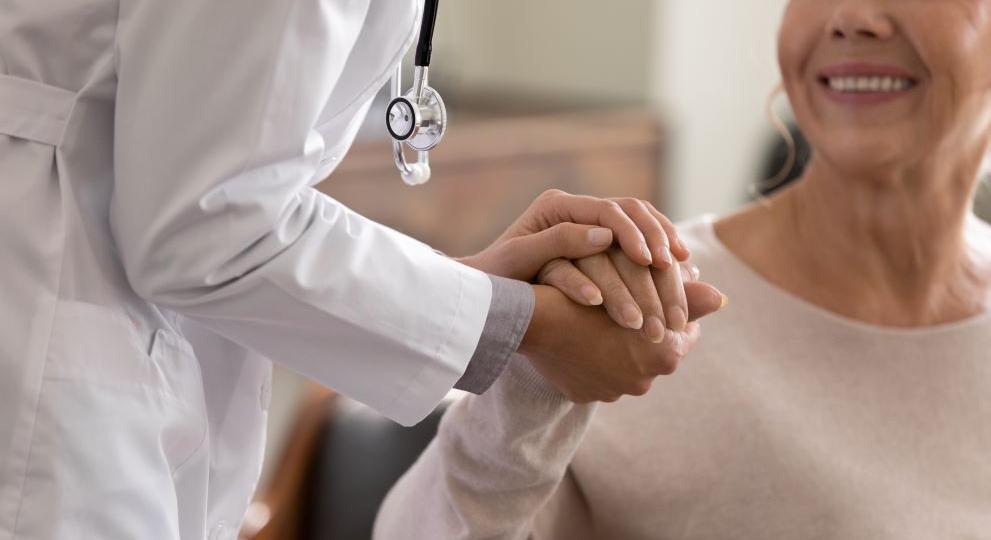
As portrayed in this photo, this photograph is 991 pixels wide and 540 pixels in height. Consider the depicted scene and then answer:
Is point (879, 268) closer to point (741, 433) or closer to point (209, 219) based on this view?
point (741, 433)

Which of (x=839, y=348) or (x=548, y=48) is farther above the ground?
(x=839, y=348)

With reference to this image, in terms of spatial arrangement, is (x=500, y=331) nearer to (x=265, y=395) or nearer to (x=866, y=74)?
(x=265, y=395)

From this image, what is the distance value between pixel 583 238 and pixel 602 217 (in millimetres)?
34

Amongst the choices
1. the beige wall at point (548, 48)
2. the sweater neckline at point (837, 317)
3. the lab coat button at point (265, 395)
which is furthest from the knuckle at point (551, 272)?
the beige wall at point (548, 48)

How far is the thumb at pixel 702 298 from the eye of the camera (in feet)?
3.31

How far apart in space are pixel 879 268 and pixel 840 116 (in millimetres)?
196

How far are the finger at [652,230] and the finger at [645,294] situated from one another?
0.05ft

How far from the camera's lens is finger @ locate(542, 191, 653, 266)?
3.22 feet

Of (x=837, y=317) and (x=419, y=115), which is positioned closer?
(x=419, y=115)

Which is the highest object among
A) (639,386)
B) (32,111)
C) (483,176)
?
(32,111)

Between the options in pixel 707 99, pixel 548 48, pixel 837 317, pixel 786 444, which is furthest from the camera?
pixel 548 48

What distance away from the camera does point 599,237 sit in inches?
38.9

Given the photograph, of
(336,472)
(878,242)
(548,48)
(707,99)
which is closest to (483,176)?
(707,99)

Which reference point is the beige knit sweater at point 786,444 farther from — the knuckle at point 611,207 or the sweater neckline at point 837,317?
the knuckle at point 611,207
